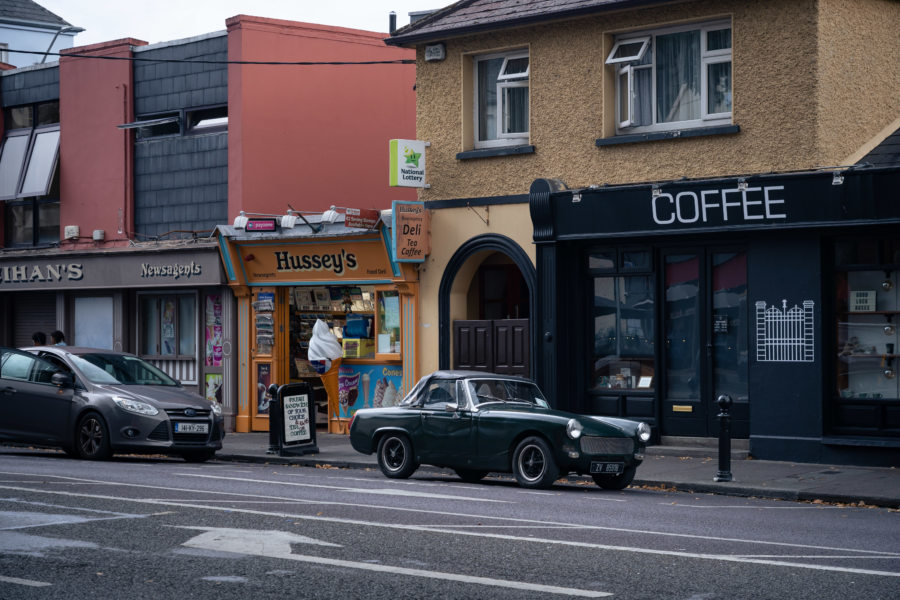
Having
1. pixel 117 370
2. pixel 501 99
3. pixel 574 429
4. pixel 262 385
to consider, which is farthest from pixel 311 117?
pixel 574 429

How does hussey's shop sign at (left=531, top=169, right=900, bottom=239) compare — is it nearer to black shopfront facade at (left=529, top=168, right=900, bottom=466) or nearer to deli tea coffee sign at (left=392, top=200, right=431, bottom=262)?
black shopfront facade at (left=529, top=168, right=900, bottom=466)

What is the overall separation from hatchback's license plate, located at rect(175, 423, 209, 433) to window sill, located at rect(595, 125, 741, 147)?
7.17 m

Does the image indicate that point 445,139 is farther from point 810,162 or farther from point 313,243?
point 810,162

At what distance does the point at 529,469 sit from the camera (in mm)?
13898

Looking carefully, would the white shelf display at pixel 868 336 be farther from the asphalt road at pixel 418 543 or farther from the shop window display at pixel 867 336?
the asphalt road at pixel 418 543

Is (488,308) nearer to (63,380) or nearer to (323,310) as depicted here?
(323,310)

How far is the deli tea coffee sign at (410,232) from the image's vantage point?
20.4 meters

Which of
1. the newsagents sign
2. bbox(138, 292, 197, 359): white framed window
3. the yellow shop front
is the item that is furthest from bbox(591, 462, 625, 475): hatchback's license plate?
bbox(138, 292, 197, 359): white framed window

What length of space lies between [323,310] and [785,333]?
31.0 feet

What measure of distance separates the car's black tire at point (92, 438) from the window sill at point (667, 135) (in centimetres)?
836

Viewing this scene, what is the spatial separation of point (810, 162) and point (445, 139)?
248 inches

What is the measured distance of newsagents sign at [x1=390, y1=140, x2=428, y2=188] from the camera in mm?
20203

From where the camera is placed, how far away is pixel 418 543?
29.9ft

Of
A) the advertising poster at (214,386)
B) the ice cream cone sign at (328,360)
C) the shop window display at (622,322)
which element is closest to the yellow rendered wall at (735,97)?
the shop window display at (622,322)
